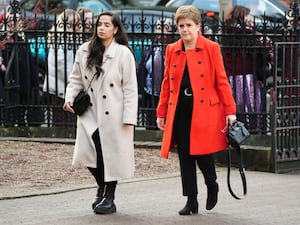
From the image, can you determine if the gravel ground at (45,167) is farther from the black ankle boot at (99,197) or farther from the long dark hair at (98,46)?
the long dark hair at (98,46)

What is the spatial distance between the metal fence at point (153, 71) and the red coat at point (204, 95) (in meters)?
2.56

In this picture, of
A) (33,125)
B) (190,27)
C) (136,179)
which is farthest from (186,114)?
(33,125)

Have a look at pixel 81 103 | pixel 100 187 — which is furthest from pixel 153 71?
pixel 81 103

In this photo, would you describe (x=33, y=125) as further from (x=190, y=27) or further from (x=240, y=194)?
(x=190, y=27)

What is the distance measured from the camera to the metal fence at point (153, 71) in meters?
10.9

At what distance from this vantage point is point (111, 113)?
8.31 m

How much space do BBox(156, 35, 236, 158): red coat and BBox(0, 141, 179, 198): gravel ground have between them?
2.01 m

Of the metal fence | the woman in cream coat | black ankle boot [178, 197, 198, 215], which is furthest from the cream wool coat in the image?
the metal fence

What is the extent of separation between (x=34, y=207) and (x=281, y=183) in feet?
8.98

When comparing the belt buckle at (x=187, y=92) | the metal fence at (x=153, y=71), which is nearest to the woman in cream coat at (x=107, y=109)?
the belt buckle at (x=187, y=92)

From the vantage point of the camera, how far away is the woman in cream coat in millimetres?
8336

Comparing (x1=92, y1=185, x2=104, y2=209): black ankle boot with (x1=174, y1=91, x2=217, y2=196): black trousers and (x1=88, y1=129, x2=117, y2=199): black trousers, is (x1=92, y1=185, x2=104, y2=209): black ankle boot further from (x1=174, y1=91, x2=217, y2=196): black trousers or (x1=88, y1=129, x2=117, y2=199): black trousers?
(x1=174, y1=91, x2=217, y2=196): black trousers

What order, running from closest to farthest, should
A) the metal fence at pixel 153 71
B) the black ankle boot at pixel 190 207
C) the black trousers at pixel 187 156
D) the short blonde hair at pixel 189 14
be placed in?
the short blonde hair at pixel 189 14 → the black trousers at pixel 187 156 → the black ankle boot at pixel 190 207 → the metal fence at pixel 153 71

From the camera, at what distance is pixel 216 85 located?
8.25 metres
